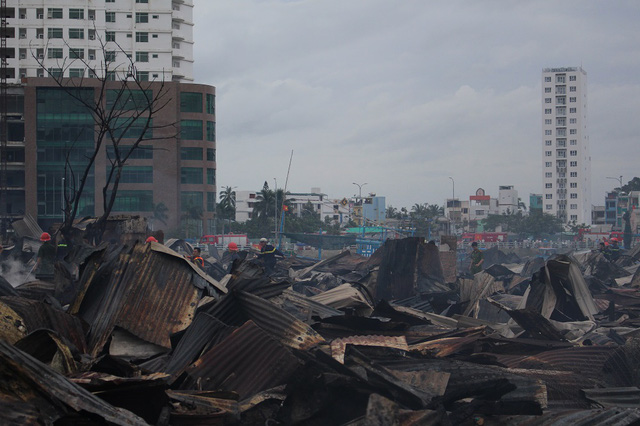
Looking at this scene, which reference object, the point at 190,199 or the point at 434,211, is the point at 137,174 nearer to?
the point at 190,199

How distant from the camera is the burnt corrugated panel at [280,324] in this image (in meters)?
5.75

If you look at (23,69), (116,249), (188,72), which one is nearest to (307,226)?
(188,72)

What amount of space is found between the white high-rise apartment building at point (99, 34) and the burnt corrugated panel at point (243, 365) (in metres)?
55.9

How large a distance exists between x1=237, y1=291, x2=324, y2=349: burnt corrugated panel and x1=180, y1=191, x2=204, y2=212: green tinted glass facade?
57.3 metres

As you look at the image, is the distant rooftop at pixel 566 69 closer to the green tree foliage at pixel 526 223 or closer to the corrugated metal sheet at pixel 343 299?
the green tree foliage at pixel 526 223

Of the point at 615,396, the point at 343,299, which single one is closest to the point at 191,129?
the point at 343,299

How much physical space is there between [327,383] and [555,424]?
156cm

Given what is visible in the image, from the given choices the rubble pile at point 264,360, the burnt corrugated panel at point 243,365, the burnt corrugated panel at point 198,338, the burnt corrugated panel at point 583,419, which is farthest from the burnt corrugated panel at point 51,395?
the burnt corrugated panel at point 583,419

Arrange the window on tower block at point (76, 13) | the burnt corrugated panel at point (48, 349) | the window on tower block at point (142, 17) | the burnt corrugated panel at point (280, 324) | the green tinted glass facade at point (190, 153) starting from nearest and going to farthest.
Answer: the burnt corrugated panel at point (48, 349) → the burnt corrugated panel at point (280, 324) → the window on tower block at point (76, 13) → the green tinted glass facade at point (190, 153) → the window on tower block at point (142, 17)

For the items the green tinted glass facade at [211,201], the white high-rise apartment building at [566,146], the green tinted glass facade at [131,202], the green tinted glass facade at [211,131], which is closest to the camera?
the green tinted glass facade at [131,202]

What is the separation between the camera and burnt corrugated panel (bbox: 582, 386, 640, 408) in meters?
5.05

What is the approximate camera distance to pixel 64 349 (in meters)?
4.78

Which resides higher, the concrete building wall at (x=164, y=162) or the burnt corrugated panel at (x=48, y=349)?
the concrete building wall at (x=164, y=162)

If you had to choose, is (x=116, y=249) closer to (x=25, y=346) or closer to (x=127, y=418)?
(x=25, y=346)
